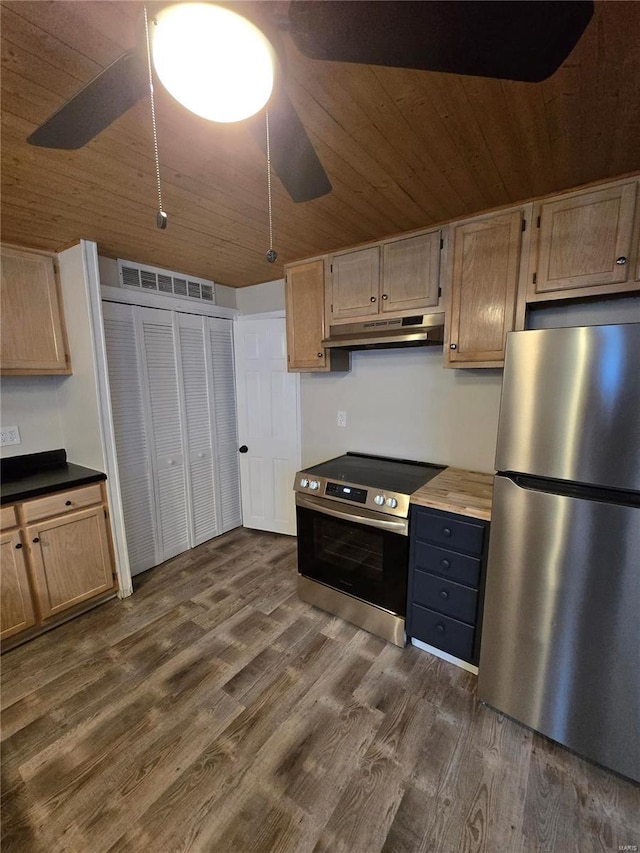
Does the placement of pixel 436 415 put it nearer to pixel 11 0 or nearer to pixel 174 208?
pixel 174 208

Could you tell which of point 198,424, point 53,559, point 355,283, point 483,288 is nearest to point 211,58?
point 483,288

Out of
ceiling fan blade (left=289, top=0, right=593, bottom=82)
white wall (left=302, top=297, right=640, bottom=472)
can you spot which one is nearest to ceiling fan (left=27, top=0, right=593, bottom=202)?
ceiling fan blade (left=289, top=0, right=593, bottom=82)

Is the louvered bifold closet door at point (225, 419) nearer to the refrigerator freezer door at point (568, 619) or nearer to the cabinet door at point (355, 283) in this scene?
the cabinet door at point (355, 283)

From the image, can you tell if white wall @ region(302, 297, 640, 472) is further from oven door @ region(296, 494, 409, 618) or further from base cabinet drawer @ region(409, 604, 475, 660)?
base cabinet drawer @ region(409, 604, 475, 660)

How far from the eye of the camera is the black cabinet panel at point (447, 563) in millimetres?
1740

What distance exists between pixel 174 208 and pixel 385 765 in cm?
273

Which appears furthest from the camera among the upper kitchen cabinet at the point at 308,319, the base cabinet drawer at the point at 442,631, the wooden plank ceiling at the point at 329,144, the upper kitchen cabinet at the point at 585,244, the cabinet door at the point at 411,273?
the upper kitchen cabinet at the point at 308,319

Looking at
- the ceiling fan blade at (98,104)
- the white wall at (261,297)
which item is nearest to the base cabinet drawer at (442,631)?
the ceiling fan blade at (98,104)

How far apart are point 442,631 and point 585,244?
6.70 feet

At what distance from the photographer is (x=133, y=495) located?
274cm

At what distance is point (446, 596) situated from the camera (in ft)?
6.03

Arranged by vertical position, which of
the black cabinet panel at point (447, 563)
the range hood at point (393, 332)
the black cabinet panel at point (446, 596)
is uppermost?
the range hood at point (393, 332)

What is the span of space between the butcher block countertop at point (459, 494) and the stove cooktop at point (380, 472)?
7 centimetres

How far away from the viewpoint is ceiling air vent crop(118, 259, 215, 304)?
262 cm
